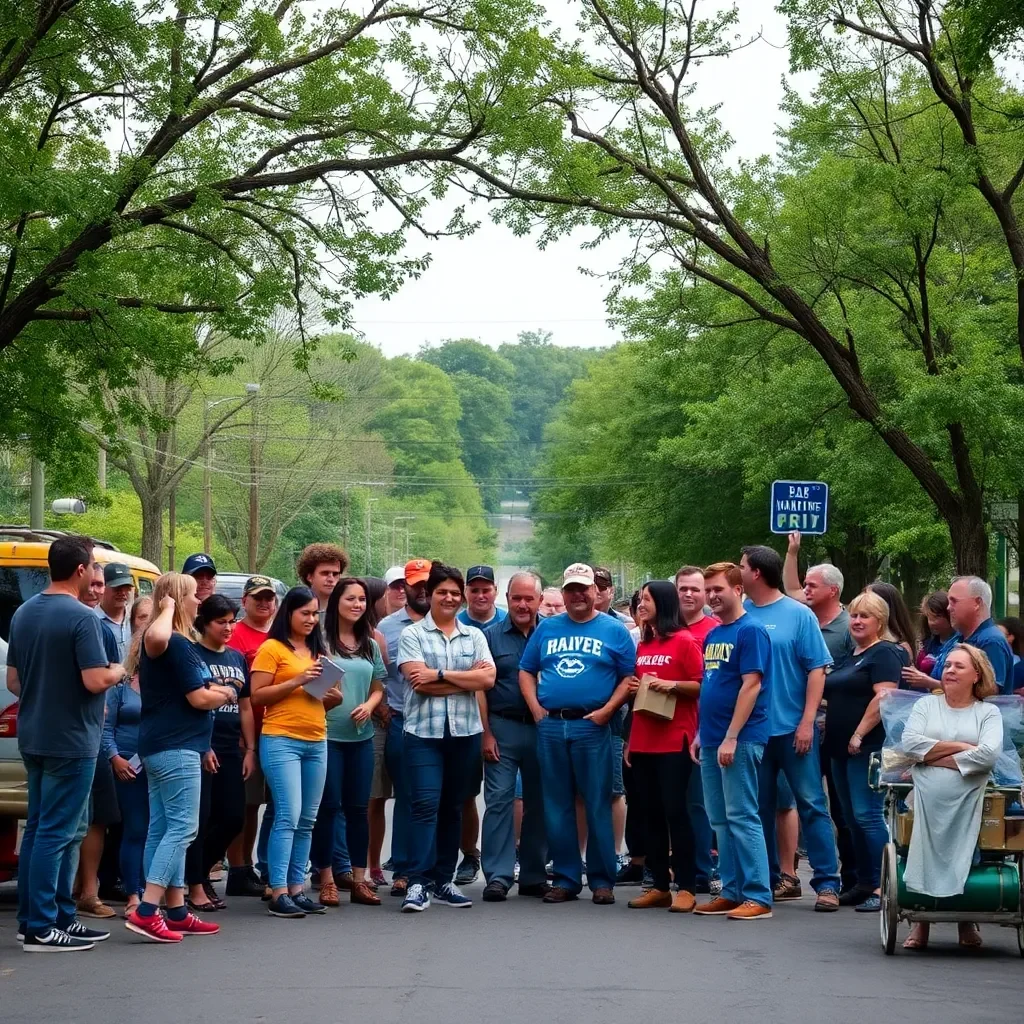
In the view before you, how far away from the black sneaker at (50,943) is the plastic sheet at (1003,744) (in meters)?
4.29

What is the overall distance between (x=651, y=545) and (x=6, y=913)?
1594 inches

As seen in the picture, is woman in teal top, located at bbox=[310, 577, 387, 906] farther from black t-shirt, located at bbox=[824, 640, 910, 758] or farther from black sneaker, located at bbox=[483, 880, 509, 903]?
black t-shirt, located at bbox=[824, 640, 910, 758]

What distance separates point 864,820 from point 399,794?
2.97 metres

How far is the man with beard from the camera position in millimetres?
11422

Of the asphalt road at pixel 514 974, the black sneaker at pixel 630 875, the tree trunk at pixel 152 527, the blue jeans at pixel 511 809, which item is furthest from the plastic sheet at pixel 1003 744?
the tree trunk at pixel 152 527

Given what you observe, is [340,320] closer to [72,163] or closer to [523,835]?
[72,163]

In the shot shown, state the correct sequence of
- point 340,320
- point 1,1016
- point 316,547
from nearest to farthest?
1. point 1,1016
2. point 316,547
3. point 340,320

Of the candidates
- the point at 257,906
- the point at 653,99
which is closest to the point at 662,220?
the point at 653,99

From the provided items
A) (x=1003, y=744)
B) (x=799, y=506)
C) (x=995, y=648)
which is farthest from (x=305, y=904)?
(x=799, y=506)

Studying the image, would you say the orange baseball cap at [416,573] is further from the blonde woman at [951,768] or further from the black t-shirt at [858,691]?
the blonde woman at [951,768]

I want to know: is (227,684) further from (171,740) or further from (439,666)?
(439,666)

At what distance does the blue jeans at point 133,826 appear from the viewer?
1020 cm

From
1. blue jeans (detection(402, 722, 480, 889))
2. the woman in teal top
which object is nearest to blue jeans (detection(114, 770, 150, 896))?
the woman in teal top

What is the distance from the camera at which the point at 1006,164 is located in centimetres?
2803
